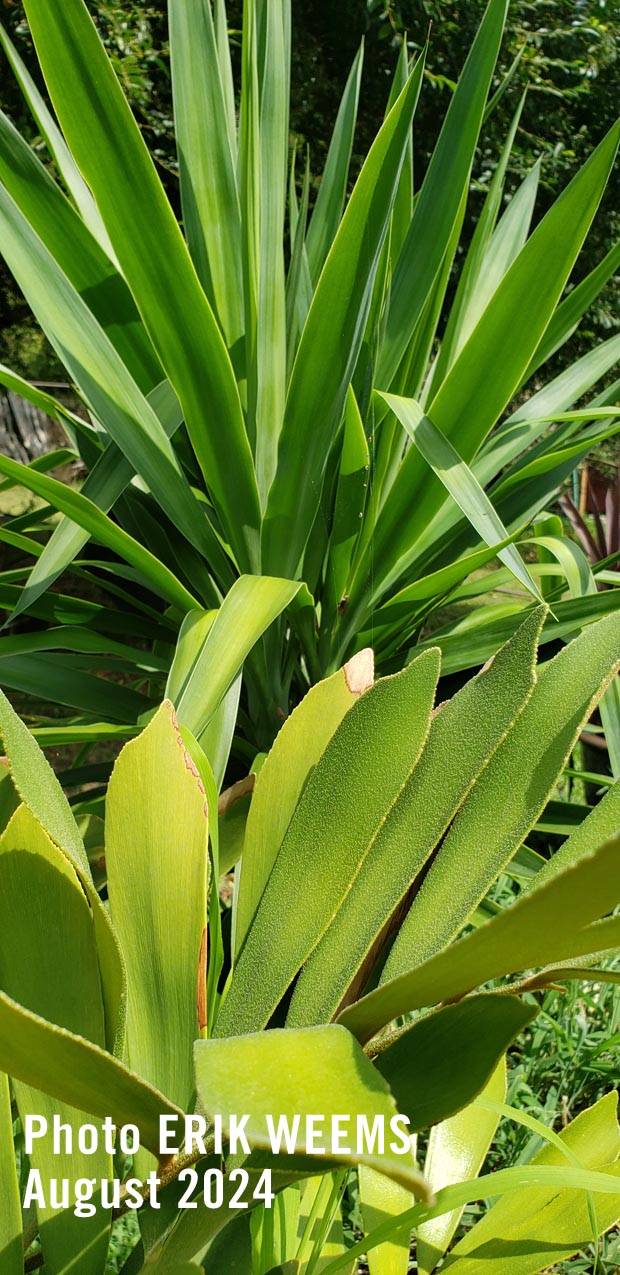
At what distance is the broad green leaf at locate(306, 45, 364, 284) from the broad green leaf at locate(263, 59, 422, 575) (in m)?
0.40

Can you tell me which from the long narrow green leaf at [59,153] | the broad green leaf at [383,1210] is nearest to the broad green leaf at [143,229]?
the long narrow green leaf at [59,153]

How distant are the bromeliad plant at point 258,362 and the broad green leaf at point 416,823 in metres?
0.45

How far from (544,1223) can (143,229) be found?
0.82 meters

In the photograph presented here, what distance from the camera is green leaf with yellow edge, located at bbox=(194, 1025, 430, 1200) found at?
0.71 feet

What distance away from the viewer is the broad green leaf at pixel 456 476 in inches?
34.8

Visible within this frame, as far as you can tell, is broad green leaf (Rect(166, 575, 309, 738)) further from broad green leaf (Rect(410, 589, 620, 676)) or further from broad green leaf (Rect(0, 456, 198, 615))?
broad green leaf (Rect(410, 589, 620, 676))

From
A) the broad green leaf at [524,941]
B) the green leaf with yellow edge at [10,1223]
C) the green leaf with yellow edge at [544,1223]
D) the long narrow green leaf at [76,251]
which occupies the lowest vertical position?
the green leaf with yellow edge at [544,1223]

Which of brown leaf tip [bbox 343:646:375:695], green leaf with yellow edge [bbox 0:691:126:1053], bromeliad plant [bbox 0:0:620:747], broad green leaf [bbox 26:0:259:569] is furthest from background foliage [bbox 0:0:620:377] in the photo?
green leaf with yellow edge [bbox 0:691:126:1053]

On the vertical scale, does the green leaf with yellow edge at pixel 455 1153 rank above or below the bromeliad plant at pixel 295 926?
below

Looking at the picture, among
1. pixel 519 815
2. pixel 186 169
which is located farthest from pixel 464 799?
pixel 186 169

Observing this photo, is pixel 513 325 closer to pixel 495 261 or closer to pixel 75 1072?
pixel 495 261

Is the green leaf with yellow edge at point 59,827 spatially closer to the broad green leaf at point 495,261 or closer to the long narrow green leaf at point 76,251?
the long narrow green leaf at point 76,251

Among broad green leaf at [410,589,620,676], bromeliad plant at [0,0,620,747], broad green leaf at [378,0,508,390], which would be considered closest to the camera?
bromeliad plant at [0,0,620,747]

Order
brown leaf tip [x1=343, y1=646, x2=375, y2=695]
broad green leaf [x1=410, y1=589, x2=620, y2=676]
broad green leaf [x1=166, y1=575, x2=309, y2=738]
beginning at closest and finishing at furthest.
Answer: brown leaf tip [x1=343, y1=646, x2=375, y2=695] < broad green leaf [x1=166, y1=575, x2=309, y2=738] < broad green leaf [x1=410, y1=589, x2=620, y2=676]
